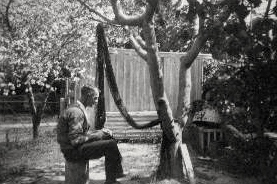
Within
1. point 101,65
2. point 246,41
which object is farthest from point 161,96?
point 246,41

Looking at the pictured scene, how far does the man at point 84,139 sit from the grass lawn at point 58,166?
818 millimetres

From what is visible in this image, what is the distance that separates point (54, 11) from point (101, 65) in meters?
3.33

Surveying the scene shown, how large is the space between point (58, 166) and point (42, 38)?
3162mm

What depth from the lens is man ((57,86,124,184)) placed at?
5711mm

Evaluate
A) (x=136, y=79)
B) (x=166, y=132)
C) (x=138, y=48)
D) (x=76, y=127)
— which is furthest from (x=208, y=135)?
(x=76, y=127)

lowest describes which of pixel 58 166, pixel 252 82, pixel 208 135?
pixel 58 166

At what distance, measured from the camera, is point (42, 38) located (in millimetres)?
9312

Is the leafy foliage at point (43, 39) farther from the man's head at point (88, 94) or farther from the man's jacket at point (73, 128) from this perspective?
the man's jacket at point (73, 128)

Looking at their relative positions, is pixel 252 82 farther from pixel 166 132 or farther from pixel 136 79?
pixel 136 79

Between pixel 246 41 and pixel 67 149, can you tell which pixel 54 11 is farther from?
pixel 246 41

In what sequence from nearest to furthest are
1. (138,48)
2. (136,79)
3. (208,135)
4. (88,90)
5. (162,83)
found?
1. (88,90)
2. (162,83)
3. (138,48)
4. (208,135)
5. (136,79)

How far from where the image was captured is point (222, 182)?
6.84 meters

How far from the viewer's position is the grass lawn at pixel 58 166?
6.97 meters

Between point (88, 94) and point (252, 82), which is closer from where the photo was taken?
point (252, 82)
